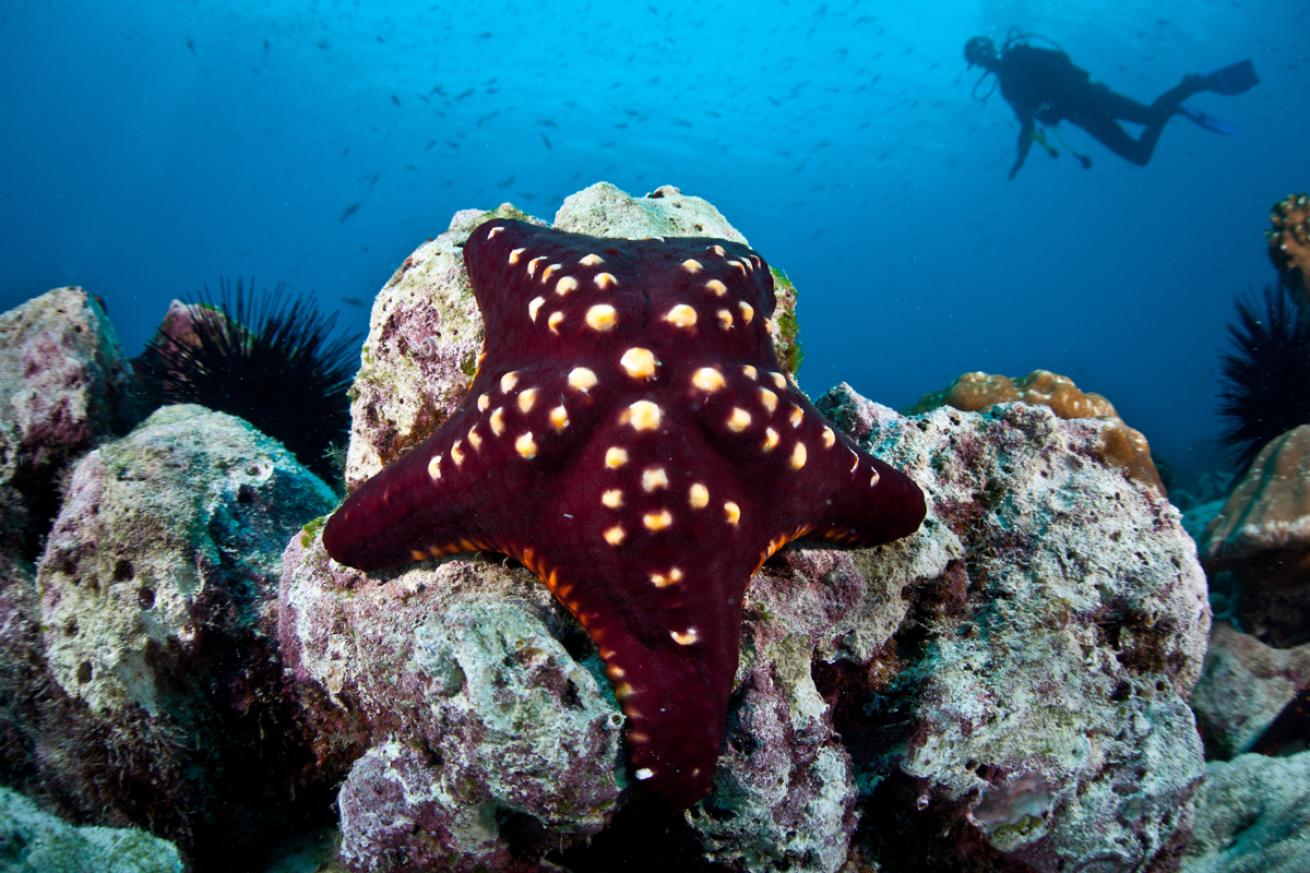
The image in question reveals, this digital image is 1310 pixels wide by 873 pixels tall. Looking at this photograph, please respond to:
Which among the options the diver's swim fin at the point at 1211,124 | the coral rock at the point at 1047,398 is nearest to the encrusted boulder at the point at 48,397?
the coral rock at the point at 1047,398

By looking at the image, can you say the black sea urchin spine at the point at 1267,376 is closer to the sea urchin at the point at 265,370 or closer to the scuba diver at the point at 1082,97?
the sea urchin at the point at 265,370

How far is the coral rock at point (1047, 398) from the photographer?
167 inches

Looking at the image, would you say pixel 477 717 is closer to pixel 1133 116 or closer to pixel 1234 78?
pixel 1133 116

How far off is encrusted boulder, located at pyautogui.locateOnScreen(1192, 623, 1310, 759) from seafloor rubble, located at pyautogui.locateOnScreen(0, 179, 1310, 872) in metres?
1.67

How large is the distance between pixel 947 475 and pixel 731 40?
108451 mm

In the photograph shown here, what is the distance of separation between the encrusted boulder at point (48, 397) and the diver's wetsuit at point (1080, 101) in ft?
88.4

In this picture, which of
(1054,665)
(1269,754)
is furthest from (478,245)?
(1269,754)

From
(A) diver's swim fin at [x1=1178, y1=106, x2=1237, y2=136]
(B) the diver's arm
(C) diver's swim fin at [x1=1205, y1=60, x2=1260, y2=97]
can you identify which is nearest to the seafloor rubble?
(B) the diver's arm

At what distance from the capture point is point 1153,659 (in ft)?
9.27

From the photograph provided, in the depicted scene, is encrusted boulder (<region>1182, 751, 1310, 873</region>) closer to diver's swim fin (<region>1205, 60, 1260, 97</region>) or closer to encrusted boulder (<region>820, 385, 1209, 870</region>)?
encrusted boulder (<region>820, 385, 1209, 870</region>)

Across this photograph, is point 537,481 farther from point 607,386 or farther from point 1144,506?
point 1144,506

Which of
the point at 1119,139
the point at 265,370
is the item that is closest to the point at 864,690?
the point at 265,370

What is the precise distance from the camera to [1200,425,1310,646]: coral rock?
19.3 feet

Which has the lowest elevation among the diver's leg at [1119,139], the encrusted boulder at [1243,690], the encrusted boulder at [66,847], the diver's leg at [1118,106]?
the encrusted boulder at [66,847]
